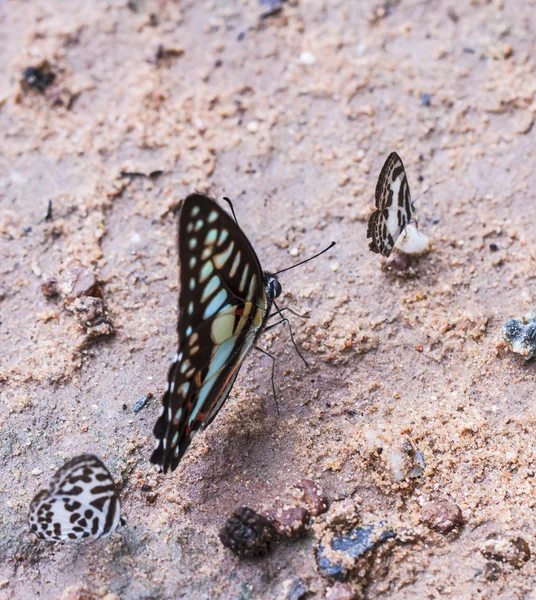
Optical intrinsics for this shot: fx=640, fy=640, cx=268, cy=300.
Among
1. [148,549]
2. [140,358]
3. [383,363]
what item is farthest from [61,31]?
[148,549]

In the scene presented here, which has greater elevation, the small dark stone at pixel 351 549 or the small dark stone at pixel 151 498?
the small dark stone at pixel 151 498

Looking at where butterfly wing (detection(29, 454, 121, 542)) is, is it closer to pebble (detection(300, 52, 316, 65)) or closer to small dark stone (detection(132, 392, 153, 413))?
small dark stone (detection(132, 392, 153, 413))

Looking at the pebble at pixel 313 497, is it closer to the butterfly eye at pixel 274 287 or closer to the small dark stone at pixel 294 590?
the small dark stone at pixel 294 590

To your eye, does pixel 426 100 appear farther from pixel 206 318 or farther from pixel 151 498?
pixel 151 498

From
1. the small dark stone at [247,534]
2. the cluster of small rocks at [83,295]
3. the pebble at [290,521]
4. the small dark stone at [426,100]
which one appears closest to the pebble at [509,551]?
the pebble at [290,521]

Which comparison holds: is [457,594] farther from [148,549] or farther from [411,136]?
[411,136]

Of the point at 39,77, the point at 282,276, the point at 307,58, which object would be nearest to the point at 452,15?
the point at 307,58
